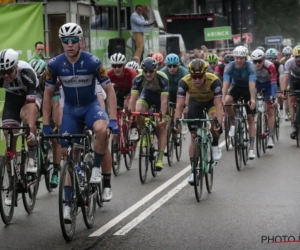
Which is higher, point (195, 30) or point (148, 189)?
point (195, 30)

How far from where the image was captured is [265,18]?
86000 millimetres

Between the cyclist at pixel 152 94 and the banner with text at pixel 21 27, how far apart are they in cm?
289

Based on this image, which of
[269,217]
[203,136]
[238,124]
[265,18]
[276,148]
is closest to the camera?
[269,217]

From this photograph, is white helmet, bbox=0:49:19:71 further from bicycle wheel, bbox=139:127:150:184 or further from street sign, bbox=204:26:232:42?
street sign, bbox=204:26:232:42

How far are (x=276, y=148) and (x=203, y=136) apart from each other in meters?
6.66

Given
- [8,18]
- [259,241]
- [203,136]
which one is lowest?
[259,241]

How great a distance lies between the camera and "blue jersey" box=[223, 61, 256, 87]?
55.3ft

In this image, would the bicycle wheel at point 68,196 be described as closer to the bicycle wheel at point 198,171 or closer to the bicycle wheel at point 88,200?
the bicycle wheel at point 88,200

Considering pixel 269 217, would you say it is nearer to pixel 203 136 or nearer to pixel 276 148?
pixel 203 136

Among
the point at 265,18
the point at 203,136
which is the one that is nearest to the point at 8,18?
the point at 203,136

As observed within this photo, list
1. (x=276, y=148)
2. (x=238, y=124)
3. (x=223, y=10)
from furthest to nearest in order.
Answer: (x=223, y=10) < (x=276, y=148) < (x=238, y=124)

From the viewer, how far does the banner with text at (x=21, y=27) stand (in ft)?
57.8

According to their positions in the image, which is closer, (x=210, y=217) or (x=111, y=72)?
(x=210, y=217)

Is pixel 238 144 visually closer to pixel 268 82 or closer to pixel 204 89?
pixel 204 89
